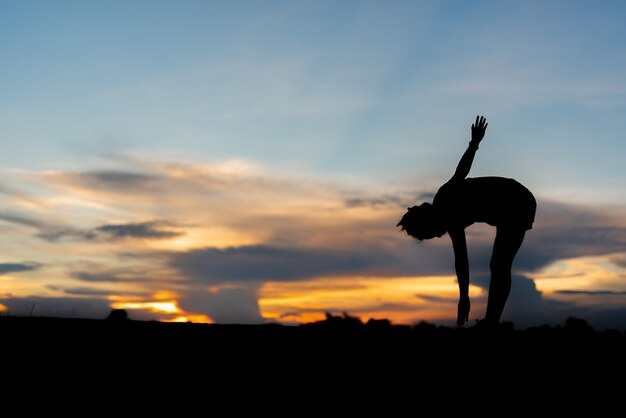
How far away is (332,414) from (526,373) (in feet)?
6.80

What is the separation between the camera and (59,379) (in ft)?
17.4

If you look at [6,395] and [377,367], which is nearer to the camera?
[6,395]

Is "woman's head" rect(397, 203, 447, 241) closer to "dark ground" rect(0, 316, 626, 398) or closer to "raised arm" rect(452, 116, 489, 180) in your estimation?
"raised arm" rect(452, 116, 489, 180)

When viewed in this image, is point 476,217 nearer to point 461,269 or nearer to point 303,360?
point 461,269

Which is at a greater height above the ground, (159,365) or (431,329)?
(431,329)

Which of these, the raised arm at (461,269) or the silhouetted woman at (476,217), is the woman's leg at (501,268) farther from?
the raised arm at (461,269)

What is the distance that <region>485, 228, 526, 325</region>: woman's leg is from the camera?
347 inches

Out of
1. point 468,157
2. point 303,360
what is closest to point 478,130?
point 468,157

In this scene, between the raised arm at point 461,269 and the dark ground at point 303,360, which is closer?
the dark ground at point 303,360

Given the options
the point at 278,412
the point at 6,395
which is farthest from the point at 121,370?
the point at 278,412

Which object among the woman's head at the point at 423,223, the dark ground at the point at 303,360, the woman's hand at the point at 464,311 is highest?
the woman's head at the point at 423,223

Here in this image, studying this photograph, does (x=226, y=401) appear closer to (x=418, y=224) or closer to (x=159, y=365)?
(x=159, y=365)

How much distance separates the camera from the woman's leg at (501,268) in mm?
8820

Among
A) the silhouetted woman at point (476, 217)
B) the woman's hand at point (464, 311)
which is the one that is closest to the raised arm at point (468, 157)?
the silhouetted woman at point (476, 217)
